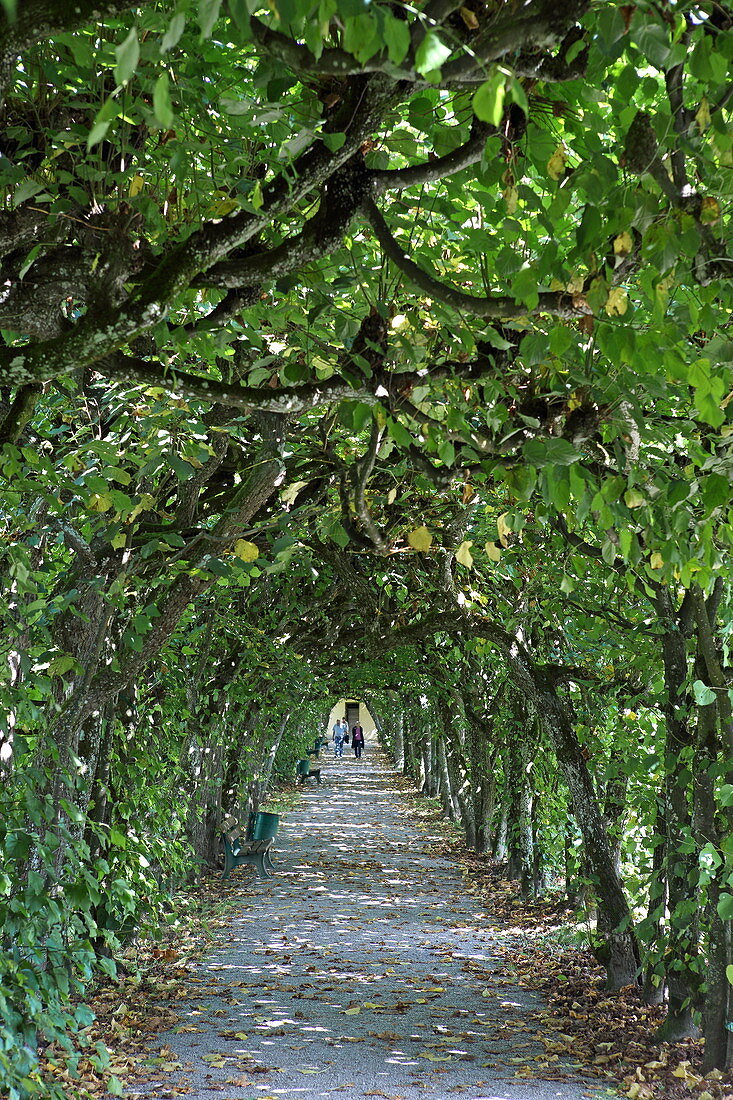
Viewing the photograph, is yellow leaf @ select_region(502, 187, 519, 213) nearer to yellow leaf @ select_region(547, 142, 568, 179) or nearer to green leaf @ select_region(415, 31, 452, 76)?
yellow leaf @ select_region(547, 142, 568, 179)

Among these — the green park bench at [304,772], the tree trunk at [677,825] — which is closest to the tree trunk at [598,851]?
the tree trunk at [677,825]

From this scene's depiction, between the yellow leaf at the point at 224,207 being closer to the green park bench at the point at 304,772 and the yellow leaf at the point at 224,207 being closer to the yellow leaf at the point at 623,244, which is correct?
the yellow leaf at the point at 623,244

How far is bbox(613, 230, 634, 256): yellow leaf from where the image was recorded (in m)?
2.54

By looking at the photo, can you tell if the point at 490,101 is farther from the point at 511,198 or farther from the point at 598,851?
the point at 598,851

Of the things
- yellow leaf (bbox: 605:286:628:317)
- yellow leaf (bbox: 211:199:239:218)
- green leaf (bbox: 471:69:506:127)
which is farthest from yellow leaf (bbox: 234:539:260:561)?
green leaf (bbox: 471:69:506:127)

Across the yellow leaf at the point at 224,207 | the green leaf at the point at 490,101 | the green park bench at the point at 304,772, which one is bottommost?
the green park bench at the point at 304,772

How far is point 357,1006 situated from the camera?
311 inches

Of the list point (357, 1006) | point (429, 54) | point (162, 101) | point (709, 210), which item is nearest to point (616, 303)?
point (709, 210)

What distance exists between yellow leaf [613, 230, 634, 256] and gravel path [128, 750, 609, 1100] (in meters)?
5.14

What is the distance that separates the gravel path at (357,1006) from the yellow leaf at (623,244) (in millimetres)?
5140

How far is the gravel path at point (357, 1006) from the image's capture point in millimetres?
5965

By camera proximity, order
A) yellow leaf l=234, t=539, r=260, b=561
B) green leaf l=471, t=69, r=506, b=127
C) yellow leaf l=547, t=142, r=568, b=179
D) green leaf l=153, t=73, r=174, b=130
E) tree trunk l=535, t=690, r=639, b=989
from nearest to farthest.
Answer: green leaf l=153, t=73, r=174, b=130, green leaf l=471, t=69, r=506, b=127, yellow leaf l=547, t=142, r=568, b=179, yellow leaf l=234, t=539, r=260, b=561, tree trunk l=535, t=690, r=639, b=989

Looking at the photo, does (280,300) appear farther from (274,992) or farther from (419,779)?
(419,779)

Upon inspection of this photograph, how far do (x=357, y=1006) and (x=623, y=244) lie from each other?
23.5 ft
